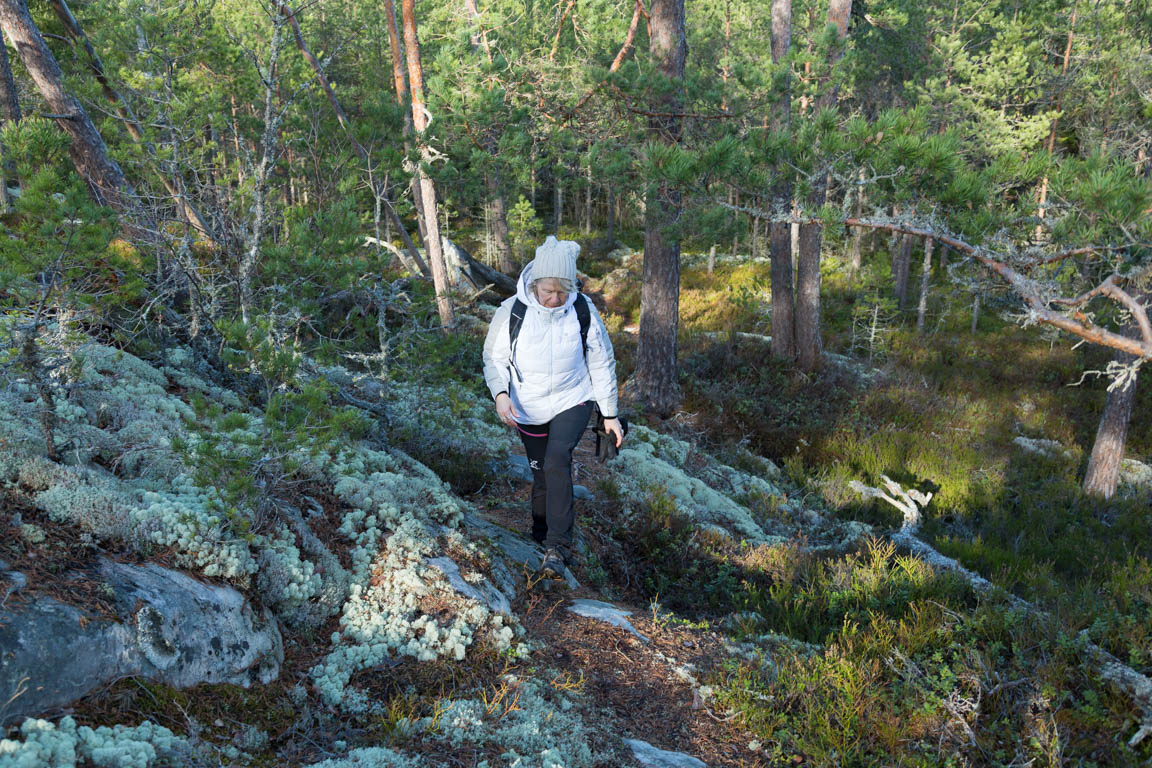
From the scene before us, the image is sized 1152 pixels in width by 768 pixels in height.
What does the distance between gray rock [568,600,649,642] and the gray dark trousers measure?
36 cm

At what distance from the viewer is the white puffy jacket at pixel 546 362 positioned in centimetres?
373

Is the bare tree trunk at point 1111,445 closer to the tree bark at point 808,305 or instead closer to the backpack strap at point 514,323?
the tree bark at point 808,305

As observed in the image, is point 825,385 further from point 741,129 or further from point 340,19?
point 340,19

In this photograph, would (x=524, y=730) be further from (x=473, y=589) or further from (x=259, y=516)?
(x=259, y=516)

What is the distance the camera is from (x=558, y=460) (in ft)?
12.7

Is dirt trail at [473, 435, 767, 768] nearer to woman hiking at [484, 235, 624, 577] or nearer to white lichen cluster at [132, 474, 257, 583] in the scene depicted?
woman hiking at [484, 235, 624, 577]

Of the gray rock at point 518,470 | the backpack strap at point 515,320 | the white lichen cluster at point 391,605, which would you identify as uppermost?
the backpack strap at point 515,320

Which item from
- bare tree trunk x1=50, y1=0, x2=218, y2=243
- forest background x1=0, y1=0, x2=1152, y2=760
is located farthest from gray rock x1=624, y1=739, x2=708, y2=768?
bare tree trunk x1=50, y1=0, x2=218, y2=243

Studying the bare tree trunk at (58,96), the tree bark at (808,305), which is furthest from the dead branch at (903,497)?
the bare tree trunk at (58,96)

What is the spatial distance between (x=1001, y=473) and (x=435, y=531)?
361 inches

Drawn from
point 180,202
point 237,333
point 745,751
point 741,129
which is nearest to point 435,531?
point 237,333

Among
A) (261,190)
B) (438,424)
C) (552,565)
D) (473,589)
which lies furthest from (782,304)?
(473,589)

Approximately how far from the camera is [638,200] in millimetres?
7883

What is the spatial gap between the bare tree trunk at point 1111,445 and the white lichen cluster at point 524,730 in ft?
32.3
